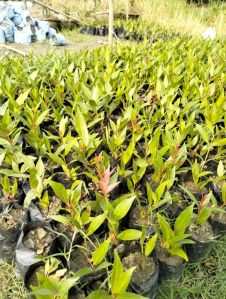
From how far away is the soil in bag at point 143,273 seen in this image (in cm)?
129

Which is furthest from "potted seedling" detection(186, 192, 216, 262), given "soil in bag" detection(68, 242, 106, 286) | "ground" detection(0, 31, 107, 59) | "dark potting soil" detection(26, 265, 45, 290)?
"ground" detection(0, 31, 107, 59)

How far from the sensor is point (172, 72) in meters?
2.73

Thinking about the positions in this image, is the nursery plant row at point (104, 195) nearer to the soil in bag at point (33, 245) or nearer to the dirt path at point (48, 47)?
the soil in bag at point (33, 245)

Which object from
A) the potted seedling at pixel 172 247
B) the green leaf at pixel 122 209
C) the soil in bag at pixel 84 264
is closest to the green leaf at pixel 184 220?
the potted seedling at pixel 172 247

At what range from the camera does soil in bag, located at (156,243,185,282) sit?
4.64 feet

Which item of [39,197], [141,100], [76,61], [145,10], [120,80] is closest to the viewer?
[39,197]

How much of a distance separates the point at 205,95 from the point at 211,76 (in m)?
0.47

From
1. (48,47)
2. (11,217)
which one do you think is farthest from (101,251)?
(48,47)

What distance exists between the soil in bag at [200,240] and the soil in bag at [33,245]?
67 cm

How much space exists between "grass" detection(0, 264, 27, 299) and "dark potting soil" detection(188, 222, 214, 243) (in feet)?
2.80

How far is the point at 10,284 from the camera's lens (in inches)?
60.2

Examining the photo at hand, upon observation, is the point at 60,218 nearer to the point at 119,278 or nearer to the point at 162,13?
the point at 119,278

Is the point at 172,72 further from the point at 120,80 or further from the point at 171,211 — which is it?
the point at 171,211

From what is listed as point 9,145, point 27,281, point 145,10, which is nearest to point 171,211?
point 27,281
